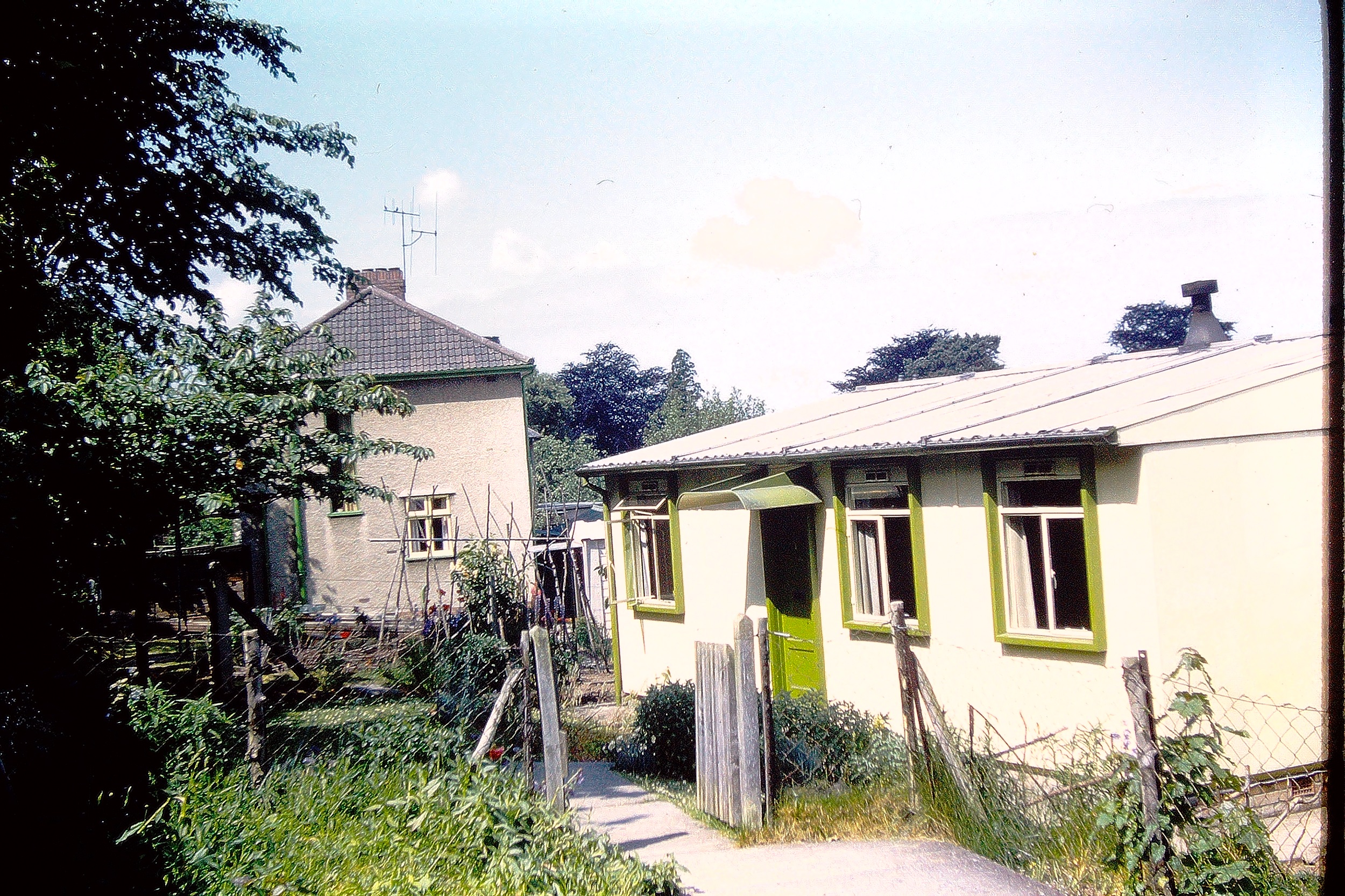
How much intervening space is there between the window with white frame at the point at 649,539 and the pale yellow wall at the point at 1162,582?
5.09 meters

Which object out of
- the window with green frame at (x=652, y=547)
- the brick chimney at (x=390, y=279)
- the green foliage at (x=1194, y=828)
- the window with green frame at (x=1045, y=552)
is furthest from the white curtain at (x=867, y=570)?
the brick chimney at (x=390, y=279)

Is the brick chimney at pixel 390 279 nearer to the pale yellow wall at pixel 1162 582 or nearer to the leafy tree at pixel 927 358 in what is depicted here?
the pale yellow wall at pixel 1162 582

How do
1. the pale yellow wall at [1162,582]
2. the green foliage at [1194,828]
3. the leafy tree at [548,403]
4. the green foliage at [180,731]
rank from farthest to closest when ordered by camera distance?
the leafy tree at [548,403] → the pale yellow wall at [1162,582] → the green foliage at [180,731] → the green foliage at [1194,828]

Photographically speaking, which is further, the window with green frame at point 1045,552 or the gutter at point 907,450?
the window with green frame at point 1045,552

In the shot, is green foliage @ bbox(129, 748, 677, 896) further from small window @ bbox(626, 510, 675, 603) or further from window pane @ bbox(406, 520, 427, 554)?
window pane @ bbox(406, 520, 427, 554)

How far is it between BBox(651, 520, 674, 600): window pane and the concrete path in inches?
272

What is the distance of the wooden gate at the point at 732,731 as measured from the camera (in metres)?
6.81

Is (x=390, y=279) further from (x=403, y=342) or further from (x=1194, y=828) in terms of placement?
(x=1194, y=828)

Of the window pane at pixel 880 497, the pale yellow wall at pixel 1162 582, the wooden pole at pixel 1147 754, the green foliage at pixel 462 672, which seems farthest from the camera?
the window pane at pixel 880 497

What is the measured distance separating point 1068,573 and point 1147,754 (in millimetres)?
4217

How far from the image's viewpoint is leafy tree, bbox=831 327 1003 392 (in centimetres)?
4697

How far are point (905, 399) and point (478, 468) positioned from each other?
39.3ft

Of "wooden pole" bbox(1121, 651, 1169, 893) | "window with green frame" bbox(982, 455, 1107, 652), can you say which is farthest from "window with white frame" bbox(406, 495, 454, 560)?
"wooden pole" bbox(1121, 651, 1169, 893)

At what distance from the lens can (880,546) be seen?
34.3 feet
